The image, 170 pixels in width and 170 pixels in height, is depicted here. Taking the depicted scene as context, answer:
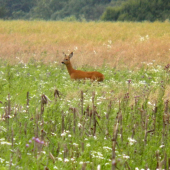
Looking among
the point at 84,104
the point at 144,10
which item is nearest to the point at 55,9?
the point at 144,10

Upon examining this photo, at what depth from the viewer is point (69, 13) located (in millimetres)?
54344

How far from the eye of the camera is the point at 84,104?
6492 millimetres

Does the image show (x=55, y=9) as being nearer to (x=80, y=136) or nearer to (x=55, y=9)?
(x=55, y=9)

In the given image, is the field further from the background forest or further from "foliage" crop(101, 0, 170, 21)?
the background forest

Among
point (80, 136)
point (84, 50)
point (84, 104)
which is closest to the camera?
point (80, 136)

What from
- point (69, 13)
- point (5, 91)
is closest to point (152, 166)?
point (5, 91)

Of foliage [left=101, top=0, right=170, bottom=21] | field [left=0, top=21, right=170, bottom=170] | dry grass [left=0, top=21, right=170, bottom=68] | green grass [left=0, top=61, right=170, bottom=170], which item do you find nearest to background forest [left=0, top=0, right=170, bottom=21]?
foliage [left=101, top=0, right=170, bottom=21]

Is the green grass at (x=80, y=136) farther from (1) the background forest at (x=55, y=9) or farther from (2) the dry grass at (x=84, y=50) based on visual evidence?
(1) the background forest at (x=55, y=9)

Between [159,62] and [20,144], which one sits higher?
[20,144]

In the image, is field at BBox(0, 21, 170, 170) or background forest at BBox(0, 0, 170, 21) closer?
field at BBox(0, 21, 170, 170)

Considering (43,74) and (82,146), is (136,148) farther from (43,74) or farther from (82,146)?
(43,74)

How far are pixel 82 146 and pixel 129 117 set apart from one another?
1887mm

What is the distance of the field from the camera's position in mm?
4066

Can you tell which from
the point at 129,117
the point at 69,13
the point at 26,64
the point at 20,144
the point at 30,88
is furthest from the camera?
the point at 69,13
